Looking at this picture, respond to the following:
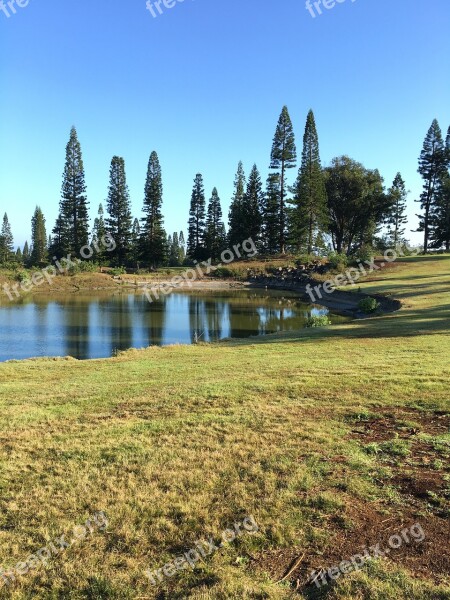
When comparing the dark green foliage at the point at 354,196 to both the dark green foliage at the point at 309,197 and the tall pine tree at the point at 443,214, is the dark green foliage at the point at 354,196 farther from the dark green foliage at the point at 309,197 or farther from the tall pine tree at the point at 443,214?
the tall pine tree at the point at 443,214

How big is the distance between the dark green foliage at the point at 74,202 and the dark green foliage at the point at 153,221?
7371 mm

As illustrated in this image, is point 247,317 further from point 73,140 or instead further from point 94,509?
point 73,140

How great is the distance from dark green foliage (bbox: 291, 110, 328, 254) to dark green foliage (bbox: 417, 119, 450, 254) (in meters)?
11.8

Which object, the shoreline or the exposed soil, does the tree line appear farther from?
the exposed soil

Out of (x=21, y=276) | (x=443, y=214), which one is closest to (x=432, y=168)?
(x=443, y=214)

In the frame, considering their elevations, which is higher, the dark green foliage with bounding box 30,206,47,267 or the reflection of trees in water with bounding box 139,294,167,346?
the dark green foliage with bounding box 30,206,47,267

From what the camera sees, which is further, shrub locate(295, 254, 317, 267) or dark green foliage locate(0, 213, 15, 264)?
dark green foliage locate(0, 213, 15, 264)

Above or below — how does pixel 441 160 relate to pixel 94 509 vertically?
above

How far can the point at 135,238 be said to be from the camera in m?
58.5

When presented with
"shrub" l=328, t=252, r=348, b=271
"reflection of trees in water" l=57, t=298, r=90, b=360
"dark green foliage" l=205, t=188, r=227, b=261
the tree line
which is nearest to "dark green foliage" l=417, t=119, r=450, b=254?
the tree line

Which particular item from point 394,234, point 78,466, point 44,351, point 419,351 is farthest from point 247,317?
point 394,234

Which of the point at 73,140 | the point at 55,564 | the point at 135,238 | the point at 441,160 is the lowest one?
the point at 55,564

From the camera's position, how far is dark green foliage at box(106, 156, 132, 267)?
56.8 metres

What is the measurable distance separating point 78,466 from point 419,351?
27.6 feet
